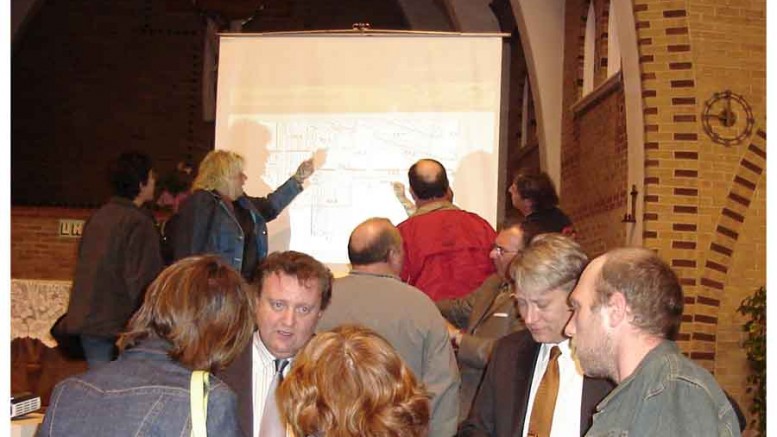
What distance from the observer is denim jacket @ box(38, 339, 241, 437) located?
262 centimetres

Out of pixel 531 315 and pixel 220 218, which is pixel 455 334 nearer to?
pixel 531 315

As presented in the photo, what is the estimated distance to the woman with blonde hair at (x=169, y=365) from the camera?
262 cm

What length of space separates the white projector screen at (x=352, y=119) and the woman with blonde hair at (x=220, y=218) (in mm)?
605

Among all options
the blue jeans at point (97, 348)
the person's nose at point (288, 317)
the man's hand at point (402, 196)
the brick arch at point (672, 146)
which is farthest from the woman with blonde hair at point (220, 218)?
the brick arch at point (672, 146)

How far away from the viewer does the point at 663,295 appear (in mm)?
2697

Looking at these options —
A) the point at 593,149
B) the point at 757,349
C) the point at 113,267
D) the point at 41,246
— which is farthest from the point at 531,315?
the point at 41,246

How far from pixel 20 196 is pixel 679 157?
9.71 metres

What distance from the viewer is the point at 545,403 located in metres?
3.47

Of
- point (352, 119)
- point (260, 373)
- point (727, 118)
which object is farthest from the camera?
point (727, 118)

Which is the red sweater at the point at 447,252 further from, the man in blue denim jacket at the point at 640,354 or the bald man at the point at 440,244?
the man in blue denim jacket at the point at 640,354

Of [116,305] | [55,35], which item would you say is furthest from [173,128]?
[116,305]

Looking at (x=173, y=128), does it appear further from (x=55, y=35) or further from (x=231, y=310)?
(x=231, y=310)

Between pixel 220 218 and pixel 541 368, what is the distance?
3.02 metres

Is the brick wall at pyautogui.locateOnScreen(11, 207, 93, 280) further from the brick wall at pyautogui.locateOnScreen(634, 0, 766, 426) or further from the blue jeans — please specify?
the blue jeans
